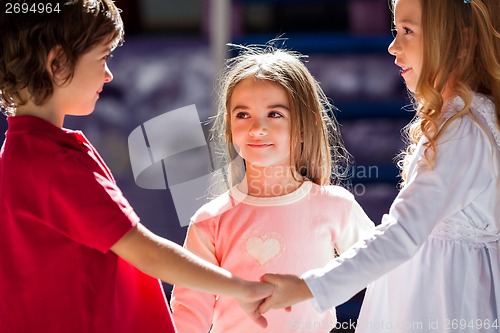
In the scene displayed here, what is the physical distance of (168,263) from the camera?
1.40 m

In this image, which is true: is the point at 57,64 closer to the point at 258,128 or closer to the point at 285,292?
the point at 258,128

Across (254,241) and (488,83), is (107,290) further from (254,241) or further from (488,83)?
(488,83)

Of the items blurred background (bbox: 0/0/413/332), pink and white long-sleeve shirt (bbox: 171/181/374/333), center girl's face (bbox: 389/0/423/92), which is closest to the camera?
center girl's face (bbox: 389/0/423/92)

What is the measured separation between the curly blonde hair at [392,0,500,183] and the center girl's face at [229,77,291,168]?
13.1 inches

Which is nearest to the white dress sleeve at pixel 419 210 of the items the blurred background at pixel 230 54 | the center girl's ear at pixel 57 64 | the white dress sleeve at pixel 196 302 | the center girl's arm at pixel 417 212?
the center girl's arm at pixel 417 212

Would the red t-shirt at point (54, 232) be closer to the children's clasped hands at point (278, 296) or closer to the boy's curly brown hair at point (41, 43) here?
the boy's curly brown hair at point (41, 43)

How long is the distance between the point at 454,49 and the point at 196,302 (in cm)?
79

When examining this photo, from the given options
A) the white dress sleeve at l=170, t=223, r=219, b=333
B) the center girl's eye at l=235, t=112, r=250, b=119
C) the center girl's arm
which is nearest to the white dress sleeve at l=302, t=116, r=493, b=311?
the center girl's arm

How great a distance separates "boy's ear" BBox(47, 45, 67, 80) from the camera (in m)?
1.40

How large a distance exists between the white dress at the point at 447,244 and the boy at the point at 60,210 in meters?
0.32

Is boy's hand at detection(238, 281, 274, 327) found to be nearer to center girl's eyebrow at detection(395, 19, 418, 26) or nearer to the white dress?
the white dress
